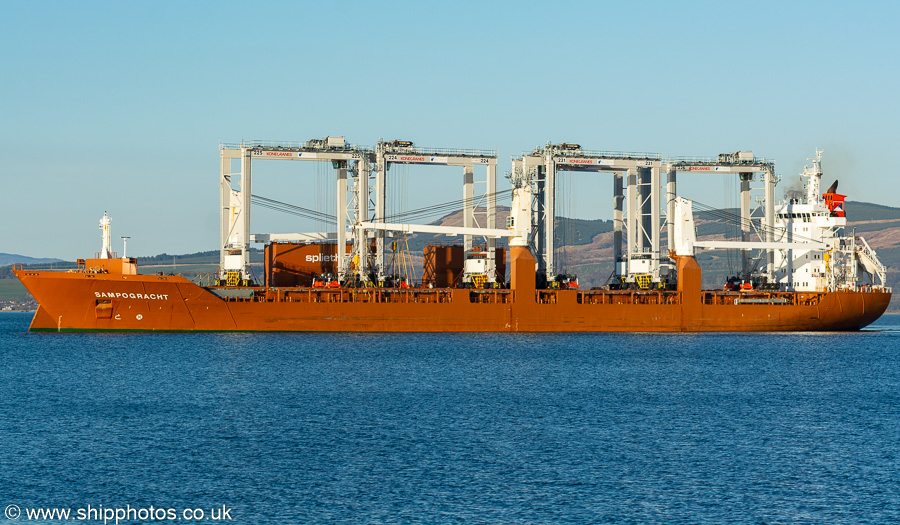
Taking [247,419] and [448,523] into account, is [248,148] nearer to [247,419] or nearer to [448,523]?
[247,419]

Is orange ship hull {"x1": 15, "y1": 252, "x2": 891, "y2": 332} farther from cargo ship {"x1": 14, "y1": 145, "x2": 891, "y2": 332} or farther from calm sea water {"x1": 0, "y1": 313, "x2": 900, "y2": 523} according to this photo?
calm sea water {"x1": 0, "y1": 313, "x2": 900, "y2": 523}

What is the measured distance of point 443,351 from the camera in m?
57.9

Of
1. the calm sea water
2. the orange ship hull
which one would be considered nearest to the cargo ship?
the orange ship hull

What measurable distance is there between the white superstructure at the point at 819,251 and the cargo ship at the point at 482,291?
4.2 inches

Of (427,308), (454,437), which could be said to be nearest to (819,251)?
(427,308)

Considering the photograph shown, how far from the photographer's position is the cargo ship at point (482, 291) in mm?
65000

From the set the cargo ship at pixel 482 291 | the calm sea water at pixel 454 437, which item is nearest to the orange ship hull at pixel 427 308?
the cargo ship at pixel 482 291

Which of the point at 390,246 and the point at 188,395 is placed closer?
the point at 188,395

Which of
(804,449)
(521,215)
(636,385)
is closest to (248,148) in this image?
(521,215)

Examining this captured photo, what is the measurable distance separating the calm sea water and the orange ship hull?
9.60 meters

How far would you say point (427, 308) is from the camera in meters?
69.1

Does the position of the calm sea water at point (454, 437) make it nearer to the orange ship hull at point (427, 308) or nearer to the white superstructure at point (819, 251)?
the orange ship hull at point (427, 308)

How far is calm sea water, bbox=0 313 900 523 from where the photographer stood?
22734 mm

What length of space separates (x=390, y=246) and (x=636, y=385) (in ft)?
126
